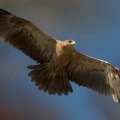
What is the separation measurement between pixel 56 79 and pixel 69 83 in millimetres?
291

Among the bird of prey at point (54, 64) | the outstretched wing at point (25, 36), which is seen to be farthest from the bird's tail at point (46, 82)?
the outstretched wing at point (25, 36)

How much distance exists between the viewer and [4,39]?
8562 millimetres

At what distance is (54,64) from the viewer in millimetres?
8609

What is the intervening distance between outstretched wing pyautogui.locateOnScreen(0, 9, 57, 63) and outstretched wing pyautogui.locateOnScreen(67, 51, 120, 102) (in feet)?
1.97

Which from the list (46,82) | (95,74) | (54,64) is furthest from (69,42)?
(95,74)

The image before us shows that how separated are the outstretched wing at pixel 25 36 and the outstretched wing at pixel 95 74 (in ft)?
1.97

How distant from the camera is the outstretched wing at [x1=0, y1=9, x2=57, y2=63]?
28.3ft

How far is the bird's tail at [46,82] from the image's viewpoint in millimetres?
8688

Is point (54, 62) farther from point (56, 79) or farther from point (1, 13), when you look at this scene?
point (1, 13)

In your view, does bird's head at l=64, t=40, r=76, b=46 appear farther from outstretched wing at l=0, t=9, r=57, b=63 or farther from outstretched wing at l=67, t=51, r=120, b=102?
outstretched wing at l=67, t=51, r=120, b=102

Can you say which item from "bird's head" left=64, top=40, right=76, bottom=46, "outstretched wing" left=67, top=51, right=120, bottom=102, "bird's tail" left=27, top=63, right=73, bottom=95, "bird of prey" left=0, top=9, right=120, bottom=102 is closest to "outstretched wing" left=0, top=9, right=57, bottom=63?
"bird of prey" left=0, top=9, right=120, bottom=102

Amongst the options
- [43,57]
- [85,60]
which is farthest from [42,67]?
[85,60]

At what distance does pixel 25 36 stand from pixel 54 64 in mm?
852

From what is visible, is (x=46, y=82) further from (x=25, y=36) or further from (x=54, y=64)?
(x=25, y=36)
